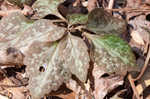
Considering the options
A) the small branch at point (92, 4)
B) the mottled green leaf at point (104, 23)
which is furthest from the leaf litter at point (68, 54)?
the small branch at point (92, 4)

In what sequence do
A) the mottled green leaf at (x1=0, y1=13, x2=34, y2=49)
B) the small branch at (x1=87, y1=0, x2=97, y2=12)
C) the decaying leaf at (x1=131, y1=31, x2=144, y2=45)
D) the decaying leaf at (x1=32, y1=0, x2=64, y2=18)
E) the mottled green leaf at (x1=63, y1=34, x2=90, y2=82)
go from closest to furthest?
the mottled green leaf at (x1=63, y1=34, x2=90, y2=82), the mottled green leaf at (x1=0, y1=13, x2=34, y2=49), the decaying leaf at (x1=32, y1=0, x2=64, y2=18), the decaying leaf at (x1=131, y1=31, x2=144, y2=45), the small branch at (x1=87, y1=0, x2=97, y2=12)

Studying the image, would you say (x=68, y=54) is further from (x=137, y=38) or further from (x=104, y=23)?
(x=137, y=38)

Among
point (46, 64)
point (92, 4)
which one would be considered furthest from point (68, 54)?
point (92, 4)

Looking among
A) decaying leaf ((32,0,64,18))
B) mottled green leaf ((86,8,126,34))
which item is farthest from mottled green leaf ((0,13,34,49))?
mottled green leaf ((86,8,126,34))

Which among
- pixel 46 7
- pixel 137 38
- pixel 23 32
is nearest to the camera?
pixel 23 32

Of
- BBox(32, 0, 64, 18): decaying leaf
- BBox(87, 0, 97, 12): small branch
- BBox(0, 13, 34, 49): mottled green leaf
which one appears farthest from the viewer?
BBox(87, 0, 97, 12): small branch

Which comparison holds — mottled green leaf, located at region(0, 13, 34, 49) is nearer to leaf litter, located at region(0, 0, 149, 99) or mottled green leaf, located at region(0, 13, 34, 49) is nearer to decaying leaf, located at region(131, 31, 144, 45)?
leaf litter, located at region(0, 0, 149, 99)

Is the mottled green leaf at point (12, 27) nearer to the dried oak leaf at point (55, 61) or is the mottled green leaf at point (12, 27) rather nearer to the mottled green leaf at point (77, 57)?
the dried oak leaf at point (55, 61)

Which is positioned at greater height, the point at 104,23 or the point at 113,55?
the point at 104,23
